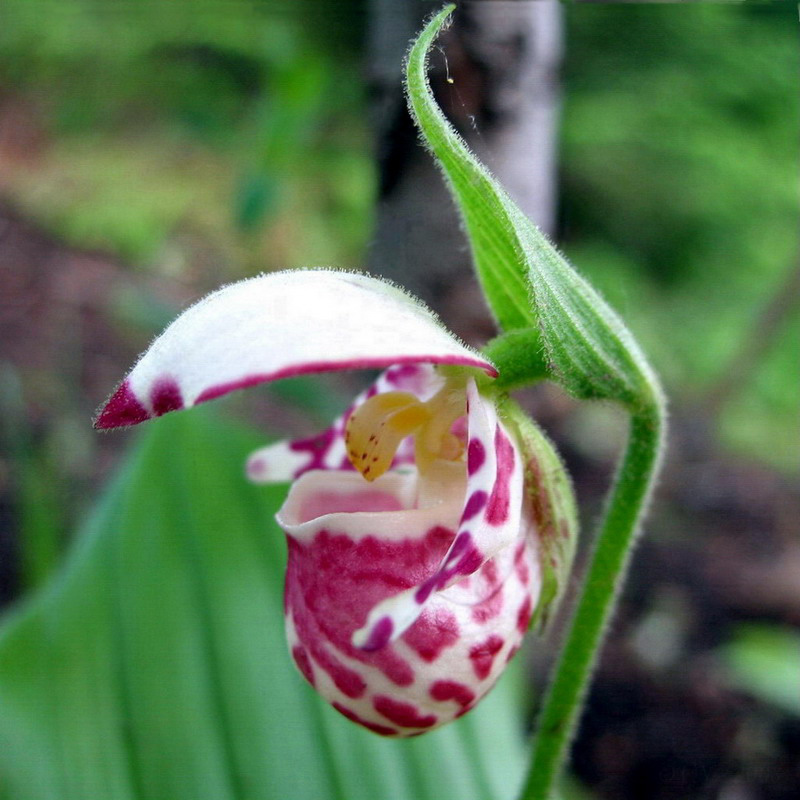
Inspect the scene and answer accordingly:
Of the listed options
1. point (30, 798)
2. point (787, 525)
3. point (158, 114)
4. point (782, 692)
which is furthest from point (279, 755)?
point (158, 114)

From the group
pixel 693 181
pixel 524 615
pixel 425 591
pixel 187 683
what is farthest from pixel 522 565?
pixel 693 181

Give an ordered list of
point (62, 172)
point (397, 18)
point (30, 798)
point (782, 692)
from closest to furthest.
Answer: point (30, 798) → point (397, 18) → point (782, 692) → point (62, 172)

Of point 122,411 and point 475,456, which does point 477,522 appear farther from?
point 122,411

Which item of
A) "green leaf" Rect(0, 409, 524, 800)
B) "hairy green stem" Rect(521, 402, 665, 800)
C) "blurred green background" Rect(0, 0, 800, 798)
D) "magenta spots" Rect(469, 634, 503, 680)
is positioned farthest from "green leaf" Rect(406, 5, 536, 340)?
"blurred green background" Rect(0, 0, 800, 798)

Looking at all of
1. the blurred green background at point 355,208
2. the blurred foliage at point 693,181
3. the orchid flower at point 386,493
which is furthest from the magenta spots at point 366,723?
the blurred foliage at point 693,181

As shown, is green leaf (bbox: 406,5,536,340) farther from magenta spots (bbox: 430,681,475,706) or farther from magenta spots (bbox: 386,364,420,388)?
magenta spots (bbox: 430,681,475,706)

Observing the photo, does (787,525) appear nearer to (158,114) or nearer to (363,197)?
(363,197)

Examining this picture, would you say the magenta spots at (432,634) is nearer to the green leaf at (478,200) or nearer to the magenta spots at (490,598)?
the magenta spots at (490,598)
